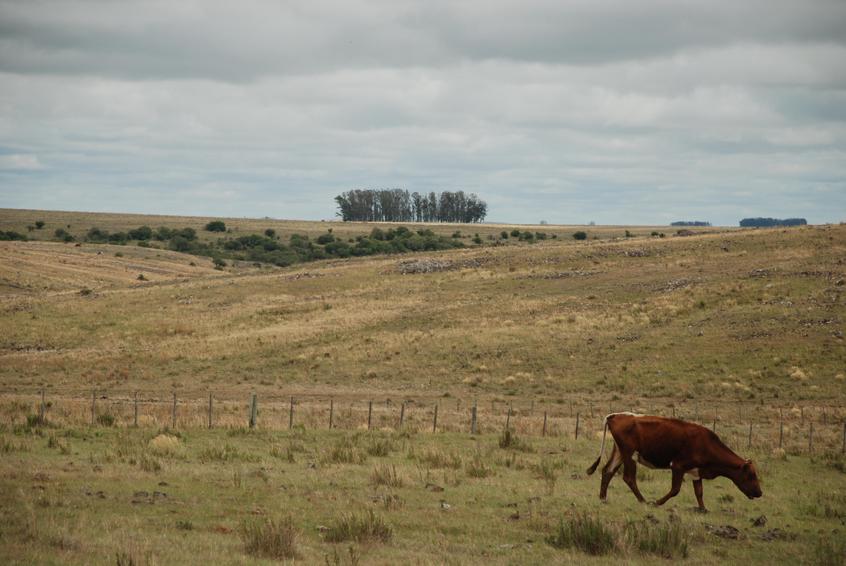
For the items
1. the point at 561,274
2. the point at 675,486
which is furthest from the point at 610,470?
the point at 561,274

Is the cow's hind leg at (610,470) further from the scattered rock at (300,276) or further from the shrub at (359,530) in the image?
the scattered rock at (300,276)

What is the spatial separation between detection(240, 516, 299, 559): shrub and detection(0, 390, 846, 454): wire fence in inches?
568

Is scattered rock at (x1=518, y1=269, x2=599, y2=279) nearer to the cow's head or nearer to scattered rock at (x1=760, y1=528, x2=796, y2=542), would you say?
the cow's head

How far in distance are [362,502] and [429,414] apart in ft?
59.0

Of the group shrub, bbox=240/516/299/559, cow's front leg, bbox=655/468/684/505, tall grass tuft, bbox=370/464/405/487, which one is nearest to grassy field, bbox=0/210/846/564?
tall grass tuft, bbox=370/464/405/487

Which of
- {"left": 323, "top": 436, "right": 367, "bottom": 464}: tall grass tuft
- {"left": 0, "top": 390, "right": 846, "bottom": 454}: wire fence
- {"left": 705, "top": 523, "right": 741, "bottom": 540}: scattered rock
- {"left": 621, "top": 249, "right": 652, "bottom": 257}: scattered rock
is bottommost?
{"left": 0, "top": 390, "right": 846, "bottom": 454}: wire fence

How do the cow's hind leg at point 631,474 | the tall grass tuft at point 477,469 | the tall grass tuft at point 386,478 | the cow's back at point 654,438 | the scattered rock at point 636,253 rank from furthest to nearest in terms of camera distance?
1. the scattered rock at point 636,253
2. the tall grass tuft at point 477,469
3. the tall grass tuft at point 386,478
4. the cow's hind leg at point 631,474
5. the cow's back at point 654,438

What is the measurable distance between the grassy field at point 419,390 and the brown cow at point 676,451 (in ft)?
2.80

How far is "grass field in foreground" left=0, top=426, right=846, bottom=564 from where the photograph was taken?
13.6 m

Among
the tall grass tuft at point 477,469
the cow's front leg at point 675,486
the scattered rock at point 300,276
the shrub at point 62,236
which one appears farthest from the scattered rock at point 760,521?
the shrub at point 62,236

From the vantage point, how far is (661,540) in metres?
14.3

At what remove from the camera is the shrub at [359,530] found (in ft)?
47.0

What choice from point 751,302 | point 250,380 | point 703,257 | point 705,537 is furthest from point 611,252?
point 705,537

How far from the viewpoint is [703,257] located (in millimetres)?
77125
